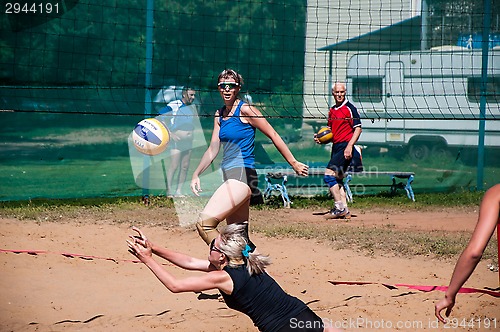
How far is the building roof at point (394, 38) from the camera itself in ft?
40.6

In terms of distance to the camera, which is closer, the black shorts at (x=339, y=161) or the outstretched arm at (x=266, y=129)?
the outstretched arm at (x=266, y=129)

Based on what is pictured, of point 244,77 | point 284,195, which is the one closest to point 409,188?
point 284,195

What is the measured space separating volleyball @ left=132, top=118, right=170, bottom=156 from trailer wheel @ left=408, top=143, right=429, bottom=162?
584 cm

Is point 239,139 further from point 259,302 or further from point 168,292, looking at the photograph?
point 259,302

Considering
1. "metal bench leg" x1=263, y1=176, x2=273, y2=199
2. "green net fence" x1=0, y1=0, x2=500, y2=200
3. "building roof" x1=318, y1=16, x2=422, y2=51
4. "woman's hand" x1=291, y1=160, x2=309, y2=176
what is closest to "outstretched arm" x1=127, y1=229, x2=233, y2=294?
"woman's hand" x1=291, y1=160, x2=309, y2=176

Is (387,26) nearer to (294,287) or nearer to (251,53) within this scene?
(251,53)

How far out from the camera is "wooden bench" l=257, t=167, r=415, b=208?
439 inches

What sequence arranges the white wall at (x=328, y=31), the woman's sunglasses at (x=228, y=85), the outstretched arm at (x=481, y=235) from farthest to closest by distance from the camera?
the white wall at (x=328, y=31) → the woman's sunglasses at (x=228, y=85) → the outstretched arm at (x=481, y=235)

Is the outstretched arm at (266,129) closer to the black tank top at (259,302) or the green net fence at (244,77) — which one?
the black tank top at (259,302)

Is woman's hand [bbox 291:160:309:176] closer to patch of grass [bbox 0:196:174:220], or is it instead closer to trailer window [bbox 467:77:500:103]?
patch of grass [bbox 0:196:174:220]

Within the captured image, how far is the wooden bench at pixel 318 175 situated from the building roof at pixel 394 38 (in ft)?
6.80

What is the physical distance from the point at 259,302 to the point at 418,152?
8679mm

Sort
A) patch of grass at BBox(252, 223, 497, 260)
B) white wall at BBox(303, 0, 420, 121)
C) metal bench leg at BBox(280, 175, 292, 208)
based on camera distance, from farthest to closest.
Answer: white wall at BBox(303, 0, 420, 121), metal bench leg at BBox(280, 175, 292, 208), patch of grass at BBox(252, 223, 497, 260)

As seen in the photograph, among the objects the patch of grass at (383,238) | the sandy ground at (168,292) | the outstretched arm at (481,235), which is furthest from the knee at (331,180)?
the outstretched arm at (481,235)
